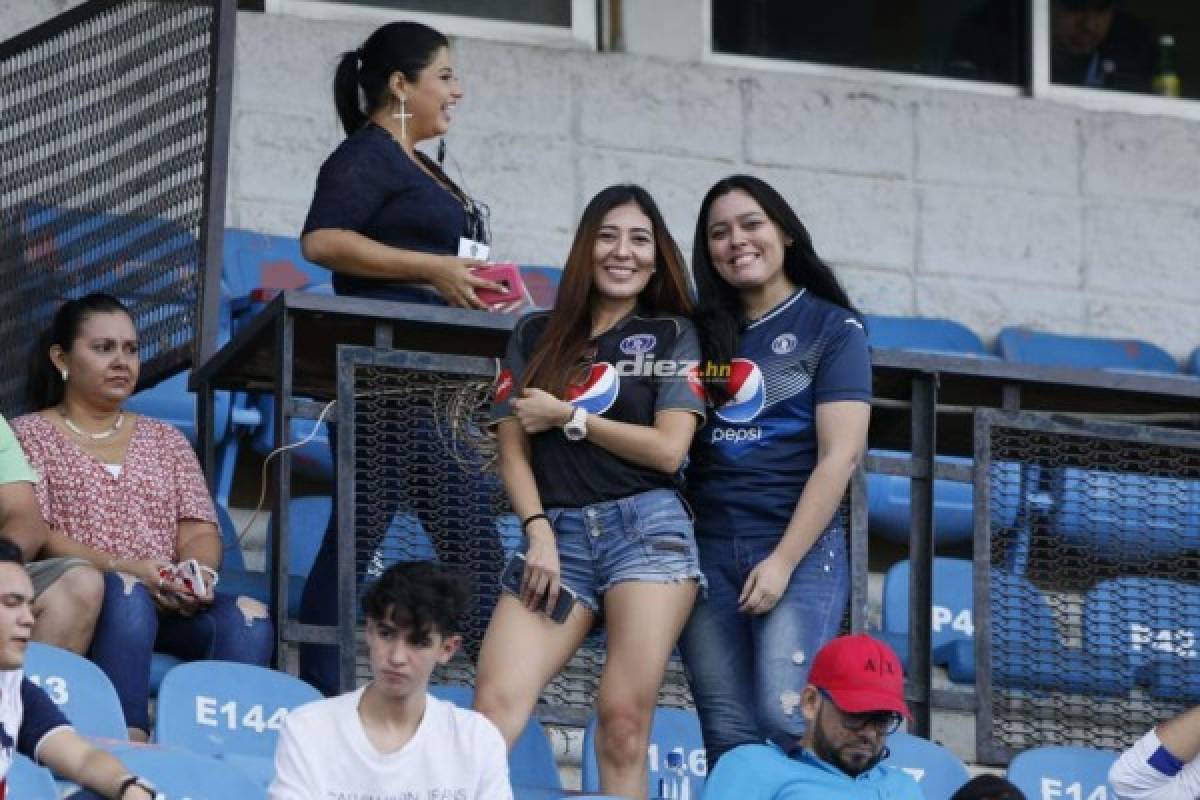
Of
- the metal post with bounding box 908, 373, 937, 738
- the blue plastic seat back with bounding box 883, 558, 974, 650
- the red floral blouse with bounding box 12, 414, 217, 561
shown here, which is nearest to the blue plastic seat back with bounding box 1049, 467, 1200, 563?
the metal post with bounding box 908, 373, 937, 738

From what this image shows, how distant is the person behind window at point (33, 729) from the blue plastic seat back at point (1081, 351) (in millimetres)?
4883

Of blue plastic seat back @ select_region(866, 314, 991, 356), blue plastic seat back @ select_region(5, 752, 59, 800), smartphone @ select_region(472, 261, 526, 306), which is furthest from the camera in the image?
blue plastic seat back @ select_region(866, 314, 991, 356)

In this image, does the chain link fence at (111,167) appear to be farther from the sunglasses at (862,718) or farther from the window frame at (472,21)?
the sunglasses at (862,718)

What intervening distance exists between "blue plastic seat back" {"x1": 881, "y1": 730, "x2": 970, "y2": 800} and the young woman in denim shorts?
898mm

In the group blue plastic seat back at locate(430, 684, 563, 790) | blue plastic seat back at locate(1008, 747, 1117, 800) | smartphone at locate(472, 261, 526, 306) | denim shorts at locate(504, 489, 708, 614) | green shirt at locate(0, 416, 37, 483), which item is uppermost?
smartphone at locate(472, 261, 526, 306)

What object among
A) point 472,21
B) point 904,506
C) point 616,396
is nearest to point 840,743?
point 616,396

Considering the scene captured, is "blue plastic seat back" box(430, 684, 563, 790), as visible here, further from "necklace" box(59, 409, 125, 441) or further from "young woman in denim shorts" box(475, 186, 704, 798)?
"necklace" box(59, 409, 125, 441)

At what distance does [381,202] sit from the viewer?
707cm

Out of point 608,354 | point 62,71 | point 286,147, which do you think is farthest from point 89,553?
point 286,147

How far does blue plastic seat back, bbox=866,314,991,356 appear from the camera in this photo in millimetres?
9469

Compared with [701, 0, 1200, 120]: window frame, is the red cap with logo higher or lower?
lower

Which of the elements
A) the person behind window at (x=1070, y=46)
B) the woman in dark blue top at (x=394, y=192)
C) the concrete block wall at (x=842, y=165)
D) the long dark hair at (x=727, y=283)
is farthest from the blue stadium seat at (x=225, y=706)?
the person behind window at (x=1070, y=46)

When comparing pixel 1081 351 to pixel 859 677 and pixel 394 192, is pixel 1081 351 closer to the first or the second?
pixel 394 192

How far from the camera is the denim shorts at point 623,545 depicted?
5.93 metres
